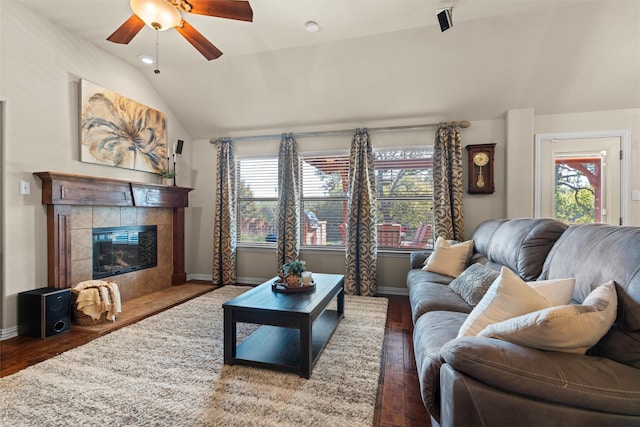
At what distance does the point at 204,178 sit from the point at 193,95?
1287 millimetres

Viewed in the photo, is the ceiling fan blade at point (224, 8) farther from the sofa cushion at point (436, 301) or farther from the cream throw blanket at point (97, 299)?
the cream throw blanket at point (97, 299)

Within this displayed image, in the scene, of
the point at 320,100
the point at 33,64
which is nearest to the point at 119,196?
the point at 33,64

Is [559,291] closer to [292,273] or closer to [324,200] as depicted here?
[292,273]

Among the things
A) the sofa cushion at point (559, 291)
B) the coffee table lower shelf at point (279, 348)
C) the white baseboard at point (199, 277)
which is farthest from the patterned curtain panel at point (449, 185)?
the white baseboard at point (199, 277)

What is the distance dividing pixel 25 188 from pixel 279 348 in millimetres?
2714

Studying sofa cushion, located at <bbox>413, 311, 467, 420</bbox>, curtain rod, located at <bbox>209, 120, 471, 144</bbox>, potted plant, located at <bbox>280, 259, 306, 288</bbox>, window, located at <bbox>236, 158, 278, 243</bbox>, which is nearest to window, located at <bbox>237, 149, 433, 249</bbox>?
window, located at <bbox>236, 158, 278, 243</bbox>

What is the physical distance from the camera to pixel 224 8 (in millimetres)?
1948

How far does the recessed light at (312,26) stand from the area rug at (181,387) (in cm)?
297

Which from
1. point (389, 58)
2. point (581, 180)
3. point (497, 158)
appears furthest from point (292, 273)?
point (581, 180)

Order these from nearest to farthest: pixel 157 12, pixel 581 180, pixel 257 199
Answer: pixel 157 12, pixel 581 180, pixel 257 199

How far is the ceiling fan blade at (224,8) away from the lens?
1901 mm

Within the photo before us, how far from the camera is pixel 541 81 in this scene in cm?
329

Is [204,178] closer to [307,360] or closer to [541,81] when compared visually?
[307,360]

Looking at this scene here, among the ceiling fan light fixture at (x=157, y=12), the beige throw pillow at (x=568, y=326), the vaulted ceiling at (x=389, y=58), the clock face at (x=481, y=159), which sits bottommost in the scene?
the beige throw pillow at (x=568, y=326)
